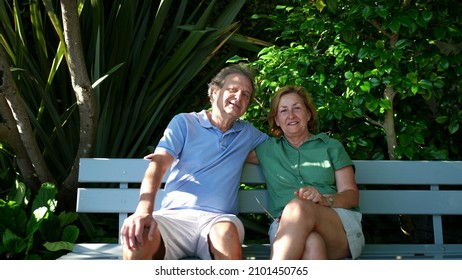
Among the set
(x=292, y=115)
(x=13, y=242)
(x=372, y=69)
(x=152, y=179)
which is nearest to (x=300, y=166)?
(x=292, y=115)

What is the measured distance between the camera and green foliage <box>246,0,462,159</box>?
3555mm

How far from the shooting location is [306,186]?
321 cm

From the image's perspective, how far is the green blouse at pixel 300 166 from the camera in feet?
10.6

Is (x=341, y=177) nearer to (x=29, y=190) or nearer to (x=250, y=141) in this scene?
(x=250, y=141)

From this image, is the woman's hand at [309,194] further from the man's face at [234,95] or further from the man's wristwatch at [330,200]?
the man's face at [234,95]

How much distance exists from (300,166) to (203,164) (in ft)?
1.49

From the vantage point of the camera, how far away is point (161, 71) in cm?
478

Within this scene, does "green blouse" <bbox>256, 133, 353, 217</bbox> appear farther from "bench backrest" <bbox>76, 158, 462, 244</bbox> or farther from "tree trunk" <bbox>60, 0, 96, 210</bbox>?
"tree trunk" <bbox>60, 0, 96, 210</bbox>

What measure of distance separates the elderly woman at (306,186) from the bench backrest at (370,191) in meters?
0.25

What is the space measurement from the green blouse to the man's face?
9.6 inches

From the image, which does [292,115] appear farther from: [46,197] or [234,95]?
[46,197]

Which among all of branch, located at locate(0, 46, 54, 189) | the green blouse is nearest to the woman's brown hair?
the green blouse

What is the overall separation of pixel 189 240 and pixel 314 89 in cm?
114
